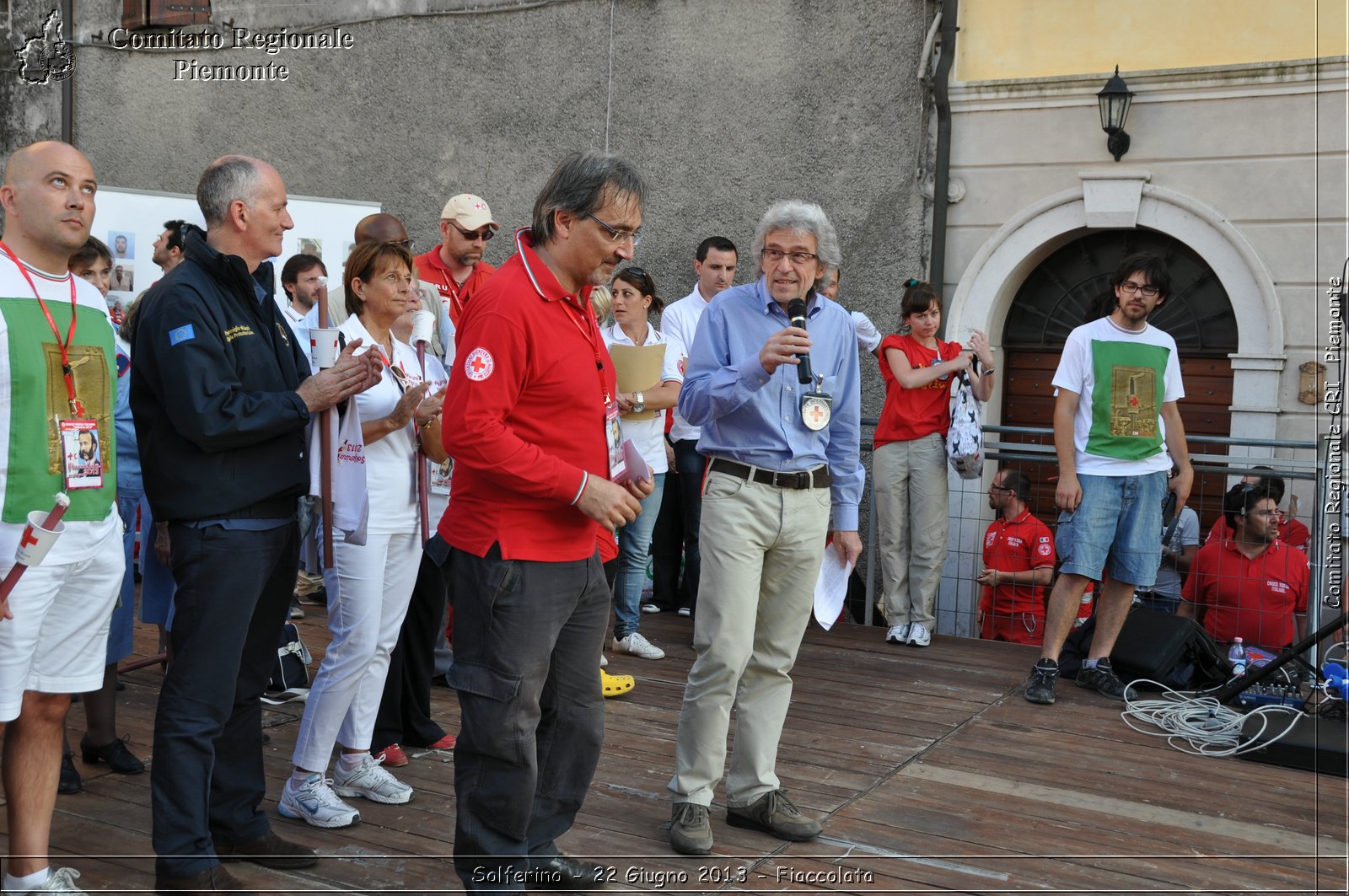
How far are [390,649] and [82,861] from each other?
105cm

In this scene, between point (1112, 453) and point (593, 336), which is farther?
point (1112, 453)

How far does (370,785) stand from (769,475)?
1680mm

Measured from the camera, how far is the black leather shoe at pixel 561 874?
346 centimetres

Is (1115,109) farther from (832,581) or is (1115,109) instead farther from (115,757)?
(115,757)

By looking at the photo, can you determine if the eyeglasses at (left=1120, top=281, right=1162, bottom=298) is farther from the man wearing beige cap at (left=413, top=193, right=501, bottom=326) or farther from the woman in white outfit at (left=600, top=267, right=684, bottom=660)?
the man wearing beige cap at (left=413, top=193, right=501, bottom=326)

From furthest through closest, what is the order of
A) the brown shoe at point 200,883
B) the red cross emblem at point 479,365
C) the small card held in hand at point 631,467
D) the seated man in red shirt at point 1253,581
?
the seated man in red shirt at point 1253,581 < the small card held in hand at point 631,467 < the brown shoe at point 200,883 < the red cross emblem at point 479,365

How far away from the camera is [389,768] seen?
178 inches

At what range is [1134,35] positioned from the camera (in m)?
8.09

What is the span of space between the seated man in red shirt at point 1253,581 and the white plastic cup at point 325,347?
504cm

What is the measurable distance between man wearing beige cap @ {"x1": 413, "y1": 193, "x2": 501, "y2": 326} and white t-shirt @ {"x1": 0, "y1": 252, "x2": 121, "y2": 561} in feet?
7.90

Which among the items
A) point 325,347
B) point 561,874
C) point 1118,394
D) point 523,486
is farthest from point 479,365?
point 1118,394

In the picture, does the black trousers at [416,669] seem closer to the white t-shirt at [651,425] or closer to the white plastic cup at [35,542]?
the white t-shirt at [651,425]

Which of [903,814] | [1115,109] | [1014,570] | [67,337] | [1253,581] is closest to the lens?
[67,337]

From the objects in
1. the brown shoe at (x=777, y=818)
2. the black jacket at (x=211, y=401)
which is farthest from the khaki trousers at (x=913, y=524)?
the black jacket at (x=211, y=401)
